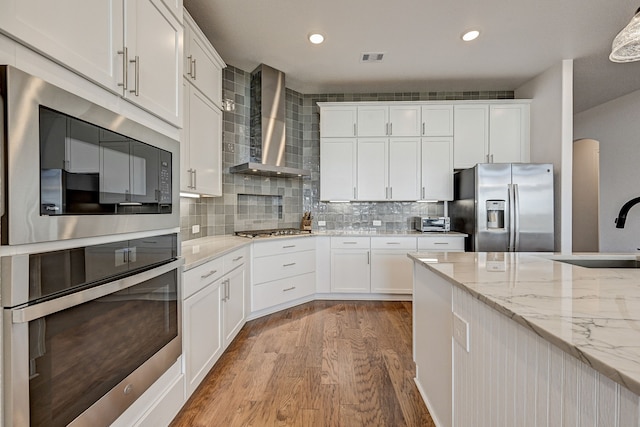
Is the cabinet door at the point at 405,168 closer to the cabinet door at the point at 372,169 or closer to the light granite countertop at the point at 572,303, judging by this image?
the cabinet door at the point at 372,169

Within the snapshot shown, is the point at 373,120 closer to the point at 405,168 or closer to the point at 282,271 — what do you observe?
the point at 405,168

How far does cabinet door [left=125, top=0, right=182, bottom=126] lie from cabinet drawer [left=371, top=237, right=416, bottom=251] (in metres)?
2.68

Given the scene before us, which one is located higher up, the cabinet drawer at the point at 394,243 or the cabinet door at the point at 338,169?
the cabinet door at the point at 338,169

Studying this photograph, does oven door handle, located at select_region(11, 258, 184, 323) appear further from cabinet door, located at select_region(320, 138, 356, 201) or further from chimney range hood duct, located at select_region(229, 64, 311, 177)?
cabinet door, located at select_region(320, 138, 356, 201)

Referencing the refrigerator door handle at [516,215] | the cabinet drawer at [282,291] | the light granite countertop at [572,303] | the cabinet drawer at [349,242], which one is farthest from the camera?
the cabinet drawer at [349,242]

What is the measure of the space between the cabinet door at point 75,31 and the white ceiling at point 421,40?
5.30ft

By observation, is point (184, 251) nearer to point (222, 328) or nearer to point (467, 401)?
point (222, 328)

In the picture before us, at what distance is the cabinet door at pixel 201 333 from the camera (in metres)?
1.68

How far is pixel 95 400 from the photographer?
1023 mm

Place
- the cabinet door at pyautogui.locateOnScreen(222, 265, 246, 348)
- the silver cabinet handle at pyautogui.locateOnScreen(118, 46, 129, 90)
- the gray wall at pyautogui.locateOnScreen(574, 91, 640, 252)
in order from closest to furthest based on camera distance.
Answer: the silver cabinet handle at pyautogui.locateOnScreen(118, 46, 129, 90) < the cabinet door at pyautogui.locateOnScreen(222, 265, 246, 348) < the gray wall at pyautogui.locateOnScreen(574, 91, 640, 252)

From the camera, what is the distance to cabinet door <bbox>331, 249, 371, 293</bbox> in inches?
145

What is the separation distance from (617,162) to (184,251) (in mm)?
5815

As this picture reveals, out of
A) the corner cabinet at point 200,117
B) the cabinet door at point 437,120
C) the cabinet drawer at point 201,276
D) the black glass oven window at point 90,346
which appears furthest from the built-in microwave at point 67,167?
the cabinet door at point 437,120

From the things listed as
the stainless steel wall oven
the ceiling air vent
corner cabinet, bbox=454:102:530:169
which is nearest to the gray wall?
corner cabinet, bbox=454:102:530:169
